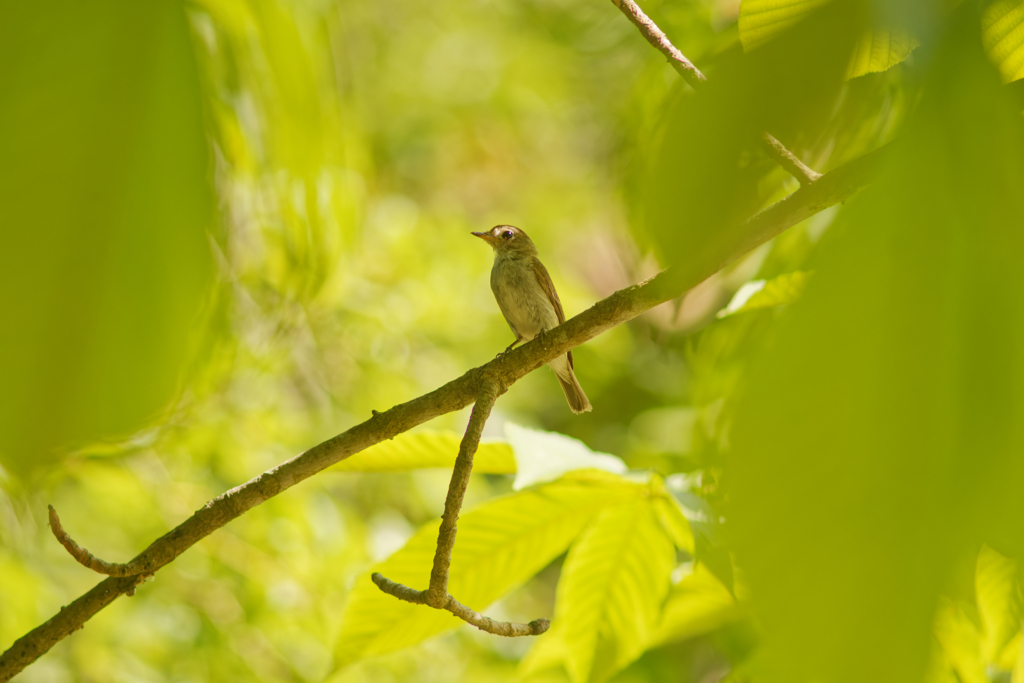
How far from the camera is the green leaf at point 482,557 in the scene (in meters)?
1.60

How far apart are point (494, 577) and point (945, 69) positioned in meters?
1.46

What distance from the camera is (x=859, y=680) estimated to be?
0.29 meters

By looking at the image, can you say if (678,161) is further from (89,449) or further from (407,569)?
(407,569)

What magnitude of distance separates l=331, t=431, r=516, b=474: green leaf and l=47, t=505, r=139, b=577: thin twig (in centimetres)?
47

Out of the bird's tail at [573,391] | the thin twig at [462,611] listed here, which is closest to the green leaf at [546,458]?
the thin twig at [462,611]

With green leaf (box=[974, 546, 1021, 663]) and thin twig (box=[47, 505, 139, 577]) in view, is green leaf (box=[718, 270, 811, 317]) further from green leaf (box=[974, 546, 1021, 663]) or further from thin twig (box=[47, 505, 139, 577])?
thin twig (box=[47, 505, 139, 577])

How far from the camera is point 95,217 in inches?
12.5

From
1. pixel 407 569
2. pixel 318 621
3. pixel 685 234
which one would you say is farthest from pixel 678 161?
pixel 318 621

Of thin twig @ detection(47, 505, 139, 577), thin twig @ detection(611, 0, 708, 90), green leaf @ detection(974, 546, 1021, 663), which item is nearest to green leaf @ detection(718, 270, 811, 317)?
thin twig @ detection(611, 0, 708, 90)

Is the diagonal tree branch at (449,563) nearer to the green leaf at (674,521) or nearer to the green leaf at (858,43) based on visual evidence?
the green leaf at (674,521)

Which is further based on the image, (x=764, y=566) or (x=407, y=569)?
(x=407, y=569)

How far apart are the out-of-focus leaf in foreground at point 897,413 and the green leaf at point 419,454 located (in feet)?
4.49

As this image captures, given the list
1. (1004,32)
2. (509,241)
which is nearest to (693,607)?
(1004,32)

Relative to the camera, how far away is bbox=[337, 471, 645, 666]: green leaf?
160 cm
